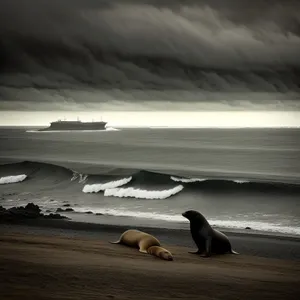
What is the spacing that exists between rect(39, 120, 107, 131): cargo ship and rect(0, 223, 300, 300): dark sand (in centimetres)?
116

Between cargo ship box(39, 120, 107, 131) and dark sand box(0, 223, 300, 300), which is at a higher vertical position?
cargo ship box(39, 120, 107, 131)

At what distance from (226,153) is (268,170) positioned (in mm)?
401

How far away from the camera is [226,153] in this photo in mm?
3861

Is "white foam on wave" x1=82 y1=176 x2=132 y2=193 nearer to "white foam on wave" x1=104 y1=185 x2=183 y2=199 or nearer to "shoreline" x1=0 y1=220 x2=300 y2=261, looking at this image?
"white foam on wave" x1=104 y1=185 x2=183 y2=199

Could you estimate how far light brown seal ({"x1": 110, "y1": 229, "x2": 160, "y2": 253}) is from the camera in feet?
8.63

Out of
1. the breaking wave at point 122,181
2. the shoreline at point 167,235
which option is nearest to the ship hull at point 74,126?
the breaking wave at point 122,181

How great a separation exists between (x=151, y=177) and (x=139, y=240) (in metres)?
1.42

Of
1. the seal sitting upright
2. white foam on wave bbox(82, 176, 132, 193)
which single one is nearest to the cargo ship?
white foam on wave bbox(82, 176, 132, 193)

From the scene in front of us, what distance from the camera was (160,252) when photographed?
2422 mm

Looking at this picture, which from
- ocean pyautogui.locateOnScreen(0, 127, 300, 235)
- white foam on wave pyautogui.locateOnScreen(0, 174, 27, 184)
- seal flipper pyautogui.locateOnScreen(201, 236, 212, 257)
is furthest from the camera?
white foam on wave pyautogui.locateOnScreen(0, 174, 27, 184)

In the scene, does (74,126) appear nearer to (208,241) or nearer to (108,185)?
(108,185)

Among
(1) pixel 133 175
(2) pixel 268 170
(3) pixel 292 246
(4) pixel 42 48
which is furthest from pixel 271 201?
(4) pixel 42 48

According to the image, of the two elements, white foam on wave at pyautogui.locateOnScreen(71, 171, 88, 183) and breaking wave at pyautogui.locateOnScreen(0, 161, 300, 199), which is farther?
white foam on wave at pyautogui.locateOnScreen(71, 171, 88, 183)

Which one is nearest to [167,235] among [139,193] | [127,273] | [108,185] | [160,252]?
[160,252]
